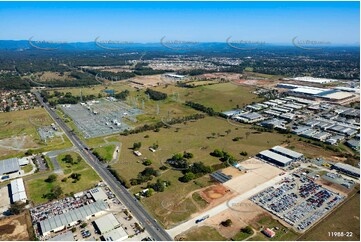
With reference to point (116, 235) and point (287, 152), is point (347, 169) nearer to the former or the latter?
point (287, 152)

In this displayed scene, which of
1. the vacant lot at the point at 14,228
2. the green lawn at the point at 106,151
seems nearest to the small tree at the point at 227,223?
the vacant lot at the point at 14,228

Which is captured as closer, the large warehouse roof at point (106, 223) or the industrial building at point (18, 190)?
the large warehouse roof at point (106, 223)

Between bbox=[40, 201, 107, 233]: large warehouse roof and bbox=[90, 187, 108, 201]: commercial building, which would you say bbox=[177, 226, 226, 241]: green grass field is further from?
bbox=[90, 187, 108, 201]: commercial building

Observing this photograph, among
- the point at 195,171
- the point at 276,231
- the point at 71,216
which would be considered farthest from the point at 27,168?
the point at 276,231

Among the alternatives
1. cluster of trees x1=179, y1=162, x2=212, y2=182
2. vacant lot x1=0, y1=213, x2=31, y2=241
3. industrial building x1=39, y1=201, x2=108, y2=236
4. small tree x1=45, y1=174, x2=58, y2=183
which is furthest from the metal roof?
cluster of trees x1=179, y1=162, x2=212, y2=182

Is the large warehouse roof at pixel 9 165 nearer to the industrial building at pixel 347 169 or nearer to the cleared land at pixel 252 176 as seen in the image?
the cleared land at pixel 252 176

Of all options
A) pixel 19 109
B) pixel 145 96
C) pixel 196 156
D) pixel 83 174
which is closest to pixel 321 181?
pixel 196 156
